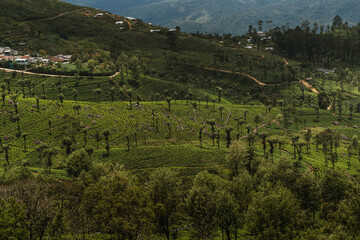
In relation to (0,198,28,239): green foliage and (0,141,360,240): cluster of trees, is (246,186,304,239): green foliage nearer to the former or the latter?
(0,141,360,240): cluster of trees

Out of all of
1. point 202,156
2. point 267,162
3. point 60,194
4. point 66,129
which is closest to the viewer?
point 60,194

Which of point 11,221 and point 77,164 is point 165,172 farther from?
point 77,164

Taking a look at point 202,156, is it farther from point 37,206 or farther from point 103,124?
point 37,206

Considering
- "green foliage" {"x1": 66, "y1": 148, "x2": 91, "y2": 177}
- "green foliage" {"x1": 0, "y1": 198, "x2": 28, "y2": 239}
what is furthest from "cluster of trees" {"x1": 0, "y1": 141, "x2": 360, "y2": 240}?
"green foliage" {"x1": 66, "y1": 148, "x2": 91, "y2": 177}

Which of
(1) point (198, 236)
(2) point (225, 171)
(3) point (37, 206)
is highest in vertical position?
(3) point (37, 206)

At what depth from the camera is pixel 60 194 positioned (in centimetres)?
5956

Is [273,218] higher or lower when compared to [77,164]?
lower

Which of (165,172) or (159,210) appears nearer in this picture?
(159,210)

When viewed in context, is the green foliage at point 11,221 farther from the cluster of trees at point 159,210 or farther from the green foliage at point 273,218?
the green foliage at point 273,218

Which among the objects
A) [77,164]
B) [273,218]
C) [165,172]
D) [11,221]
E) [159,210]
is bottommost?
[273,218]

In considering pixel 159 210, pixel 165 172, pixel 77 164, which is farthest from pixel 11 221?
pixel 77 164

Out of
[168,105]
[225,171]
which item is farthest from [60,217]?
[168,105]

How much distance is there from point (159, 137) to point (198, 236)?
104 m

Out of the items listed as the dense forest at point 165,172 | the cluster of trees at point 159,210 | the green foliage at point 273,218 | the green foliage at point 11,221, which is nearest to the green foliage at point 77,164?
the dense forest at point 165,172
